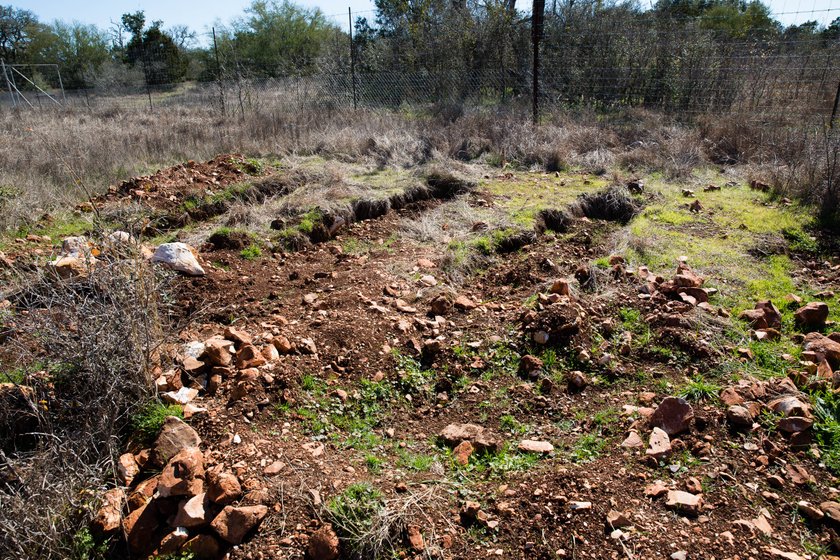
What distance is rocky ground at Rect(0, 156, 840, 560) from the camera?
7.35 ft

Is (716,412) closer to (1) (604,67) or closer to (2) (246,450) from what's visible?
(2) (246,450)

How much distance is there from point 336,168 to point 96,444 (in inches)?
215

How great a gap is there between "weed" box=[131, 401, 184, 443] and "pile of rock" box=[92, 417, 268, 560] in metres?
0.16

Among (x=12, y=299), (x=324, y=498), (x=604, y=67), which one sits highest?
(x=604, y=67)

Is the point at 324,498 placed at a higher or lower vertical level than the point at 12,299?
lower

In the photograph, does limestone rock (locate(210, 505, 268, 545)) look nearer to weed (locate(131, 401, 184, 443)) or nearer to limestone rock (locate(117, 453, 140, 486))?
limestone rock (locate(117, 453, 140, 486))

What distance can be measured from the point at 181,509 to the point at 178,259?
2511mm

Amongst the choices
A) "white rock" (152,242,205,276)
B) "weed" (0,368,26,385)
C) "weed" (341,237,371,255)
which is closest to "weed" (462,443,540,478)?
"weed" (0,368,26,385)

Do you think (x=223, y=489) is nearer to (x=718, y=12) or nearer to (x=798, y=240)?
(x=798, y=240)

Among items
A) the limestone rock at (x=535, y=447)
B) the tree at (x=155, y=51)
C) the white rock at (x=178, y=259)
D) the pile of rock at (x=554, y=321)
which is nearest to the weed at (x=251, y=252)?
the white rock at (x=178, y=259)

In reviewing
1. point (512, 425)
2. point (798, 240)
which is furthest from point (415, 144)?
point (512, 425)

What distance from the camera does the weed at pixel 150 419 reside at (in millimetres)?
2727

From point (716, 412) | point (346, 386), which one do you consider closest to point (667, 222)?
point (716, 412)

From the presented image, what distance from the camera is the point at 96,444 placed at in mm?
2607
